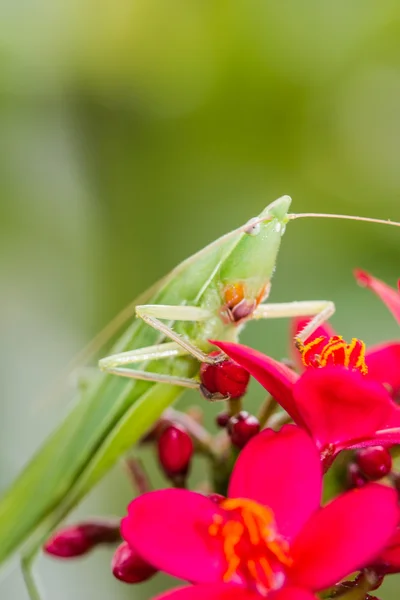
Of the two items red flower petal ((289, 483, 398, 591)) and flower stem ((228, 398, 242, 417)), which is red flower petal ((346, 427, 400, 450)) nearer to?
red flower petal ((289, 483, 398, 591))

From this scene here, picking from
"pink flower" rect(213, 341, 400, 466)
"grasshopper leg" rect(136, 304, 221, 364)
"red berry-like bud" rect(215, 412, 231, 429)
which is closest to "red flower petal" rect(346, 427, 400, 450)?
"pink flower" rect(213, 341, 400, 466)

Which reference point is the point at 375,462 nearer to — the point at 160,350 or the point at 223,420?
the point at 223,420

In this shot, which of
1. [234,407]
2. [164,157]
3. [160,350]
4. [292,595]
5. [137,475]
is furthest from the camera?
[164,157]

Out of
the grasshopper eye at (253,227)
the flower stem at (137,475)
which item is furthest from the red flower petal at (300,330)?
the flower stem at (137,475)

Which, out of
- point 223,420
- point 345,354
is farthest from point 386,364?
point 223,420

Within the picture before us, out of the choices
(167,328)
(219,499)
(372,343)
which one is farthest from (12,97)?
(219,499)

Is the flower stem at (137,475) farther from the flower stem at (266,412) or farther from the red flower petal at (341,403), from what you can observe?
the red flower petal at (341,403)

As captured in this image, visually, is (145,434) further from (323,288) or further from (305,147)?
(305,147)
